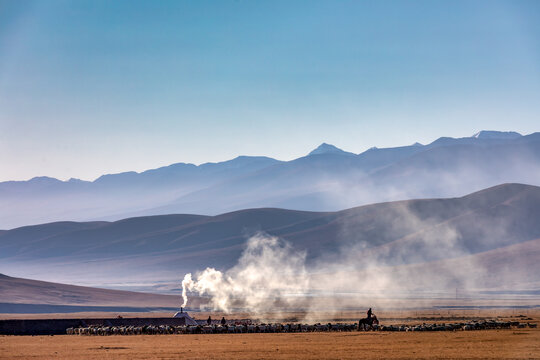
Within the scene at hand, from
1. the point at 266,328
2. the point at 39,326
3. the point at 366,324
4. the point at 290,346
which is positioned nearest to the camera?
the point at 290,346

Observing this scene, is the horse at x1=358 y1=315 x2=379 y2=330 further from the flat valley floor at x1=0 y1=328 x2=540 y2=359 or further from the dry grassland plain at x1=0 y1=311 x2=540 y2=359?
the flat valley floor at x1=0 y1=328 x2=540 y2=359

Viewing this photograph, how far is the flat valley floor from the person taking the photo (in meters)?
49.9

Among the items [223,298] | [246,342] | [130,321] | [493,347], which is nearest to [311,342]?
[246,342]

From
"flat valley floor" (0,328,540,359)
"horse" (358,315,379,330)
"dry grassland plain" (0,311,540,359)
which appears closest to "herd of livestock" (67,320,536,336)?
"horse" (358,315,379,330)

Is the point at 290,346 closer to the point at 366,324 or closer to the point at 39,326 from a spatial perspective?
the point at 366,324

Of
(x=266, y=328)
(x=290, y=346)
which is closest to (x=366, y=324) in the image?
(x=266, y=328)

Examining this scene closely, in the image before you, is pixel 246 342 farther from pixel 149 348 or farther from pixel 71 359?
pixel 71 359

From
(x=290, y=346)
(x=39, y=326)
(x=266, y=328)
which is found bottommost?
(x=290, y=346)

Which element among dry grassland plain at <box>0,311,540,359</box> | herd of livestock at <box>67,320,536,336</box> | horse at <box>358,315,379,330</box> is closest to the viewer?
dry grassland plain at <box>0,311,540,359</box>

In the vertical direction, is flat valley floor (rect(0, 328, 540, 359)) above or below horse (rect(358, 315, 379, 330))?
below

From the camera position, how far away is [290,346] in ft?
187

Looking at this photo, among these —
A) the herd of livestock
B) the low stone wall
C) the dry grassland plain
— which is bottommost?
the dry grassland plain

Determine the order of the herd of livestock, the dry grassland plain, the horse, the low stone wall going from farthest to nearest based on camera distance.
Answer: the low stone wall, the horse, the herd of livestock, the dry grassland plain

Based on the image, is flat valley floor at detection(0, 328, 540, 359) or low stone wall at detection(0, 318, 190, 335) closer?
flat valley floor at detection(0, 328, 540, 359)
